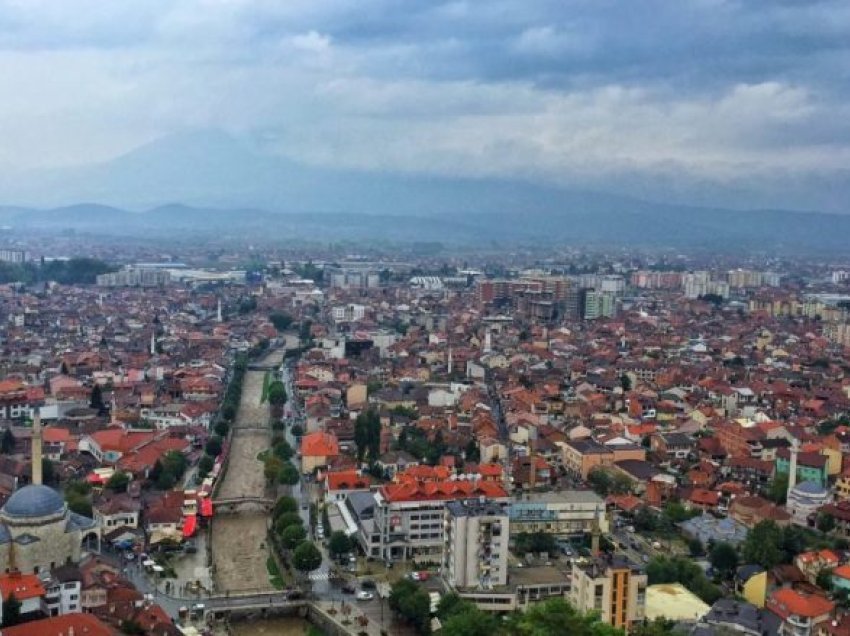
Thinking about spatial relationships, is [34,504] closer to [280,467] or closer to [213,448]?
[280,467]

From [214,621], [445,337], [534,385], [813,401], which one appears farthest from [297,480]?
[445,337]

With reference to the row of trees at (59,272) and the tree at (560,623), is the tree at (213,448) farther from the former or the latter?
the row of trees at (59,272)

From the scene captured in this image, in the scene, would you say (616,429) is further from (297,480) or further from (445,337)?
(445,337)

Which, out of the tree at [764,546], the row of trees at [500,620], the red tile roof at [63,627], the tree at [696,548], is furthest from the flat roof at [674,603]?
the red tile roof at [63,627]

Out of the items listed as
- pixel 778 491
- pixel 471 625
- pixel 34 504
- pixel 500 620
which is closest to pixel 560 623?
pixel 471 625

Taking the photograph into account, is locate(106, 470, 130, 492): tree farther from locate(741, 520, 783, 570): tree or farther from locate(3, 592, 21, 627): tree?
locate(741, 520, 783, 570): tree

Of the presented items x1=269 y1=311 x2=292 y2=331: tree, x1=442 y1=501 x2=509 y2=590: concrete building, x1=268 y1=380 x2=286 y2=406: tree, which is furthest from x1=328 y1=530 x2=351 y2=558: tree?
x1=269 y1=311 x2=292 y2=331: tree

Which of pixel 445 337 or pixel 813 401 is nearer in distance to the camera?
pixel 813 401
